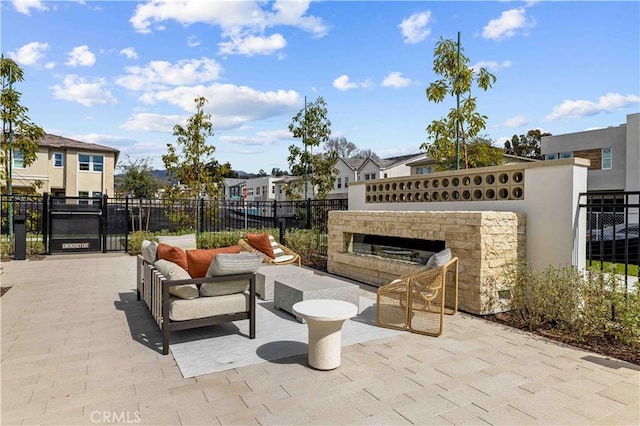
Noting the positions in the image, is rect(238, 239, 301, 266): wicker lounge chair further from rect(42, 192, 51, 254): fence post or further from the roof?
the roof

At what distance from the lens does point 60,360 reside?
3982 millimetres

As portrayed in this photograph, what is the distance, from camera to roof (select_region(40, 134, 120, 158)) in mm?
25188

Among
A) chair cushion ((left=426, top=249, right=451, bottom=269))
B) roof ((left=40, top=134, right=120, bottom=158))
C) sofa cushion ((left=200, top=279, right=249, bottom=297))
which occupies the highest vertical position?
roof ((left=40, top=134, right=120, bottom=158))

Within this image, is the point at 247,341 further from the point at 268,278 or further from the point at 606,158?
the point at 606,158

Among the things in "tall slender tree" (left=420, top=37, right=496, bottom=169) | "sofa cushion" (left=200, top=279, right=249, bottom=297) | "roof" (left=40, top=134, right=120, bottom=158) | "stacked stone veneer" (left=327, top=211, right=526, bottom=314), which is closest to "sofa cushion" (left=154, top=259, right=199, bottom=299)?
"sofa cushion" (left=200, top=279, right=249, bottom=297)

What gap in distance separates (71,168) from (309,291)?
26963mm

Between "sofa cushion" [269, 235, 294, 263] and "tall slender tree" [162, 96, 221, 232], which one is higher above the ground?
Answer: "tall slender tree" [162, 96, 221, 232]

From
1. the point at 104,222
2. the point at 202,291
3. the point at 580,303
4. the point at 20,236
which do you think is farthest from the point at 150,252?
the point at 104,222

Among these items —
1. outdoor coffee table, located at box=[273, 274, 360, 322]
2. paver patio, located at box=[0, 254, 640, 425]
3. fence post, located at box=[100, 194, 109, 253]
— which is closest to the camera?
paver patio, located at box=[0, 254, 640, 425]

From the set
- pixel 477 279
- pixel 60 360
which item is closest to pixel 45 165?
pixel 60 360

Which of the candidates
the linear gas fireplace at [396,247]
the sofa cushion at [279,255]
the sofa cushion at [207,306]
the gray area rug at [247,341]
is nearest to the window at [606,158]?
the linear gas fireplace at [396,247]

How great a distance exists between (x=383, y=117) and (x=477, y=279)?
7.89 m

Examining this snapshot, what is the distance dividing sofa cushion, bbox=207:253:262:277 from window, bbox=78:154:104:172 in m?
27.1

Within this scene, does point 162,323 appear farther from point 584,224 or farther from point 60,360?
point 584,224
